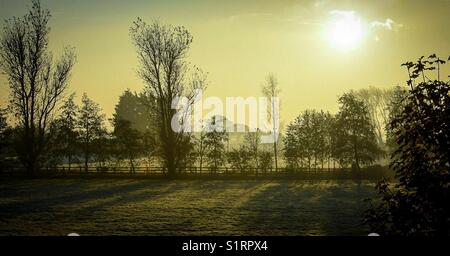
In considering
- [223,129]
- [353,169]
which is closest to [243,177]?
[223,129]

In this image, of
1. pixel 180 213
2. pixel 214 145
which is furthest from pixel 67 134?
pixel 180 213

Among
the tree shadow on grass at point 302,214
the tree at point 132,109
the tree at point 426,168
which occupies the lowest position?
the tree shadow on grass at point 302,214

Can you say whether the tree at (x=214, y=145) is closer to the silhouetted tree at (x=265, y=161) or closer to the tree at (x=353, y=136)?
the silhouetted tree at (x=265, y=161)

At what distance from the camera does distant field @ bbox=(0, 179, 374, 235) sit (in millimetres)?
14789

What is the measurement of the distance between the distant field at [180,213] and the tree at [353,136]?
19.3 metres

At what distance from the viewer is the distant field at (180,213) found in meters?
14.8

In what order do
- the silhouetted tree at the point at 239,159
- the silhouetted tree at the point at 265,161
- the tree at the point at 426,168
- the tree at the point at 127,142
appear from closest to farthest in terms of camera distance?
1. the tree at the point at 426,168
2. the silhouetted tree at the point at 265,161
3. the silhouetted tree at the point at 239,159
4. the tree at the point at 127,142

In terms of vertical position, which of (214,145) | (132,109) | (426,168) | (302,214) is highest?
(132,109)

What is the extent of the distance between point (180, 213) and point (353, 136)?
34.6 m

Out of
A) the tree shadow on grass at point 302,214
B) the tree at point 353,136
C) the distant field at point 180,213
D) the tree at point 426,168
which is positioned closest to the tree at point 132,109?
the tree at point 353,136

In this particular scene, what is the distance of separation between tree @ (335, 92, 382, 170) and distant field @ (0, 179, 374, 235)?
1928 cm

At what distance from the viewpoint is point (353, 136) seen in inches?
1842

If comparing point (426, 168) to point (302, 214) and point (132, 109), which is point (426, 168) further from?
point (132, 109)
